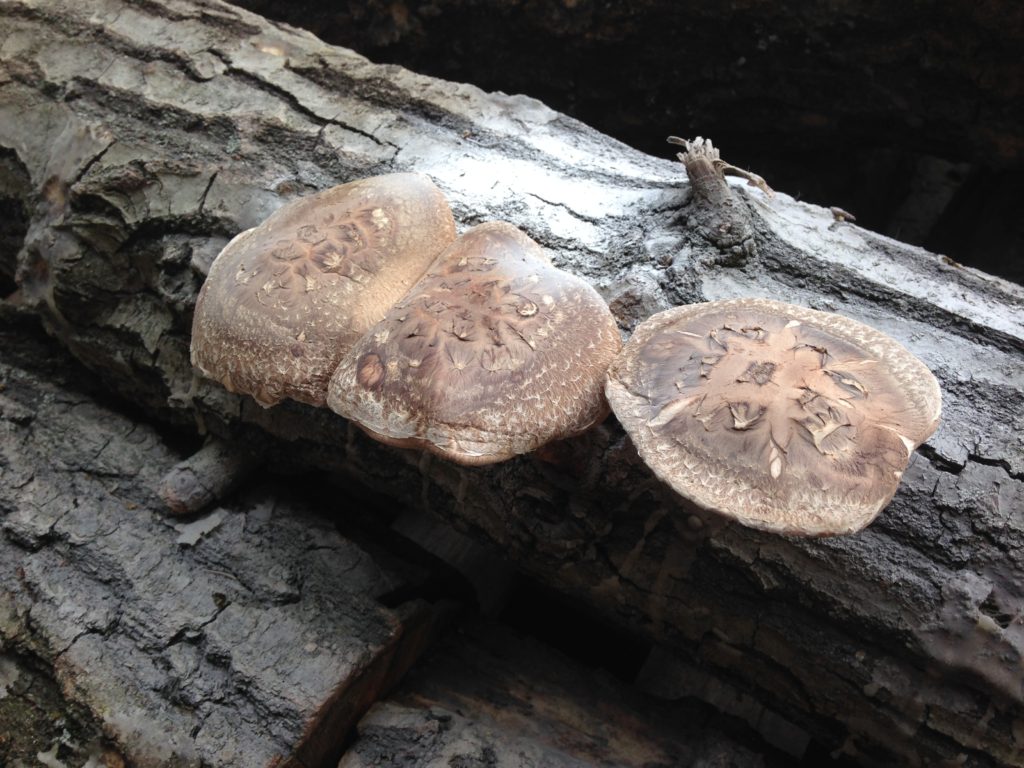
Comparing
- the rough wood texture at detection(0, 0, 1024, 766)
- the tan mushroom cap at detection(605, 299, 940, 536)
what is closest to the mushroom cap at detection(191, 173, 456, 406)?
the rough wood texture at detection(0, 0, 1024, 766)

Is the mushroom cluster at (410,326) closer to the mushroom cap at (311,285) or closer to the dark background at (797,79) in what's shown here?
the mushroom cap at (311,285)

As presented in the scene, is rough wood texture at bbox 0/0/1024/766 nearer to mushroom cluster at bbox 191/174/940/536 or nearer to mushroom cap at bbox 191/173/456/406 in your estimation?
mushroom cluster at bbox 191/174/940/536

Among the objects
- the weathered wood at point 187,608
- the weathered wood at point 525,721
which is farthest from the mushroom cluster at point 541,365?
the weathered wood at point 525,721

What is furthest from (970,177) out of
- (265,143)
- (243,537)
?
(243,537)

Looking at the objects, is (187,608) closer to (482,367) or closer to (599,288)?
(482,367)

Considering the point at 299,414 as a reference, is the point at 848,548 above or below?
above

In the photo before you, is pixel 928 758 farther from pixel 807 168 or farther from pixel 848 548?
pixel 807 168
